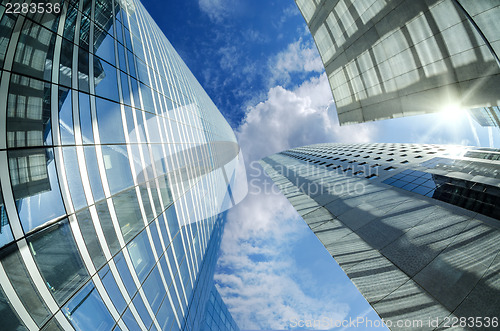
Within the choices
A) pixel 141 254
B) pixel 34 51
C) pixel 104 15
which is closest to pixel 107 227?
pixel 141 254

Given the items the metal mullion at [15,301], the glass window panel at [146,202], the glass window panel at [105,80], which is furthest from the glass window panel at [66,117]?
the glass window panel at [146,202]

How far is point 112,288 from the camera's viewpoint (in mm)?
8461

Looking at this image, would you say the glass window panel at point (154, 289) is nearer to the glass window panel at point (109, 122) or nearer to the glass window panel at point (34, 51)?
the glass window panel at point (109, 122)

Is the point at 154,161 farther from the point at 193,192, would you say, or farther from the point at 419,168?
the point at 419,168

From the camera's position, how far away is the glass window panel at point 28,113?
5598 millimetres

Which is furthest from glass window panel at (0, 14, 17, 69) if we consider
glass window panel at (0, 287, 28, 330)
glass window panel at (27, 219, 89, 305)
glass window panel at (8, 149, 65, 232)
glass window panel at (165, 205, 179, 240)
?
glass window panel at (165, 205, 179, 240)

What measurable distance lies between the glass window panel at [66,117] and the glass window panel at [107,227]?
116 inches

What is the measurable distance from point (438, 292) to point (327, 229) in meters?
7.06

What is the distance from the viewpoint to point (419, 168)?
21.6 m

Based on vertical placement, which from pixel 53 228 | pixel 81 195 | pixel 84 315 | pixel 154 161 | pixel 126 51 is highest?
pixel 126 51

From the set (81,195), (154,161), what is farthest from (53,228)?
(154,161)

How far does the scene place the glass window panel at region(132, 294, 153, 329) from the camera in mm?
10072

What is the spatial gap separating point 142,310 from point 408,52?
21.2 meters

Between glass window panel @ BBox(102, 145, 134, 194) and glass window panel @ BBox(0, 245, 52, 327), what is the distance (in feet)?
14.6
